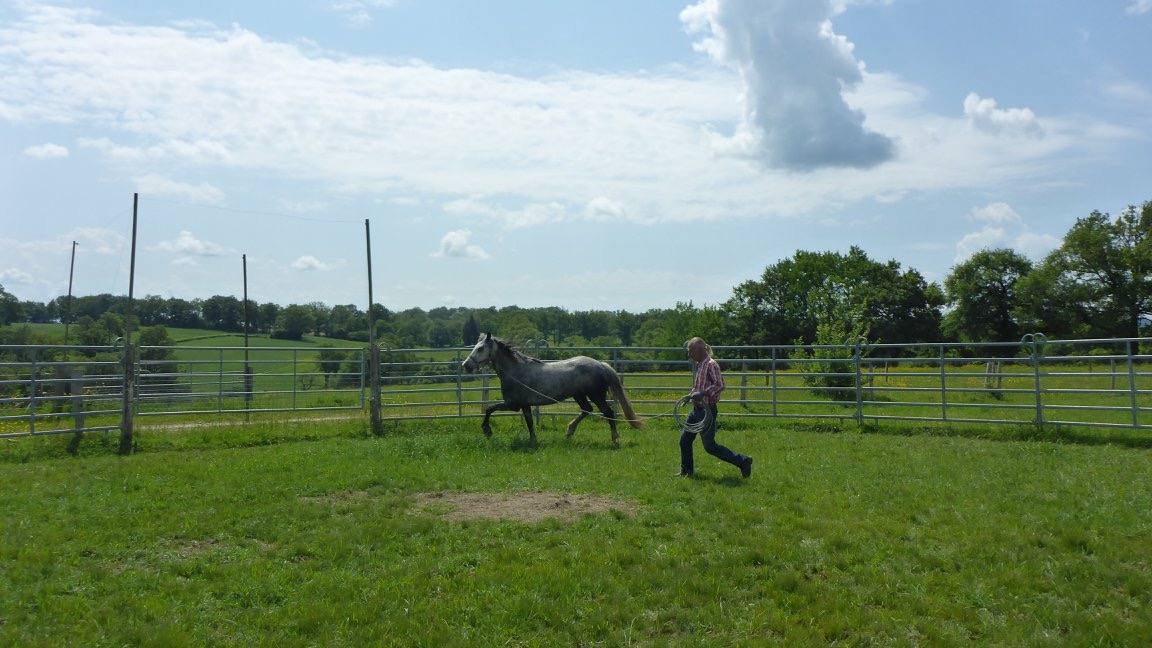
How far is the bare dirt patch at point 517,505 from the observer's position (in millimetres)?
7691

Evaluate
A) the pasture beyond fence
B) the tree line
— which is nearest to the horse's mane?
the pasture beyond fence

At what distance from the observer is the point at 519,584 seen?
18.3ft

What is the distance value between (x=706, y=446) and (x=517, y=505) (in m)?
2.55

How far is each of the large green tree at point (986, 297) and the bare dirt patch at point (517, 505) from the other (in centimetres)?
5976

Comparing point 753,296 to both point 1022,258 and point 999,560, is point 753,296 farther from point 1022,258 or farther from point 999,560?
point 999,560

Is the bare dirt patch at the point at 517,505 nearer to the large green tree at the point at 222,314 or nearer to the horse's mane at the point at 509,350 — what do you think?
the horse's mane at the point at 509,350

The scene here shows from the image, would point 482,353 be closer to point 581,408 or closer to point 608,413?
point 581,408

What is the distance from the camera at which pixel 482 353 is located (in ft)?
45.4

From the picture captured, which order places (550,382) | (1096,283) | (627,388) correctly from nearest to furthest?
(550,382) → (627,388) → (1096,283)

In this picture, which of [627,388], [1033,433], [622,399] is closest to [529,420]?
[622,399]

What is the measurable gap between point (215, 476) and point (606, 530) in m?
5.63

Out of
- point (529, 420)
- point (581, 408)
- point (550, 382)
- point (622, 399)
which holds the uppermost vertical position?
point (550, 382)

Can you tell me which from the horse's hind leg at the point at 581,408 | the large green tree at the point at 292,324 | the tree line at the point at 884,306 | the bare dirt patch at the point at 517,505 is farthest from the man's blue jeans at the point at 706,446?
the large green tree at the point at 292,324

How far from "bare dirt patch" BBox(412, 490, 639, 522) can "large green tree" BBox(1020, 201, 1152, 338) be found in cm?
5561
